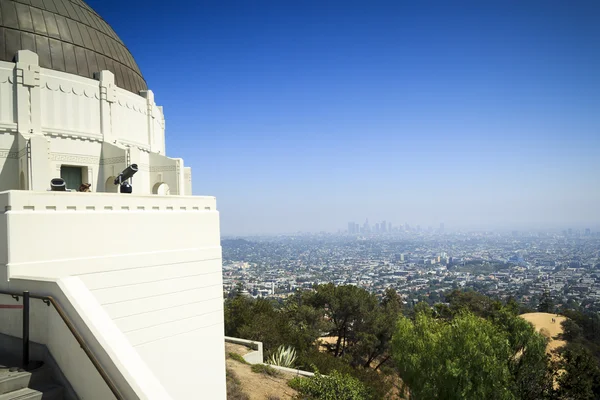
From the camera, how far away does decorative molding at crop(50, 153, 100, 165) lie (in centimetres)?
963

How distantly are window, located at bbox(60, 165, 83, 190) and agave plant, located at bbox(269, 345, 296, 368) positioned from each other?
32.5 ft

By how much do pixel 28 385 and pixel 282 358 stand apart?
13799 millimetres

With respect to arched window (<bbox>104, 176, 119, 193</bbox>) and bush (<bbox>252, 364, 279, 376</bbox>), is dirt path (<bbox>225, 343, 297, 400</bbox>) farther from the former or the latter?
arched window (<bbox>104, 176, 119, 193</bbox>)

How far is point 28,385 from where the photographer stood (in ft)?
12.2

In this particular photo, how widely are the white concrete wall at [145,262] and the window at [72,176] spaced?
12.2ft

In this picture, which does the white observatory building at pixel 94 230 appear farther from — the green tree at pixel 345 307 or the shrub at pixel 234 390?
the green tree at pixel 345 307

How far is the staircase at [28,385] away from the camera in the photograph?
11.6 ft

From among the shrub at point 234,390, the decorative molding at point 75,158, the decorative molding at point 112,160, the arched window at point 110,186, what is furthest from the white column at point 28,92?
the shrub at point 234,390

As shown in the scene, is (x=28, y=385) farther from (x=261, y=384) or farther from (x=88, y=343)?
(x=261, y=384)

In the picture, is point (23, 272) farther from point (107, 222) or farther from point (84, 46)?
point (84, 46)

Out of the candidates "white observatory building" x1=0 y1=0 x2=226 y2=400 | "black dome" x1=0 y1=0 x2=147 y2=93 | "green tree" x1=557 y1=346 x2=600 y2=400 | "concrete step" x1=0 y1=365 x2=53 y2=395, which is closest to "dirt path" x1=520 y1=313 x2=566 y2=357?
"green tree" x1=557 y1=346 x2=600 y2=400

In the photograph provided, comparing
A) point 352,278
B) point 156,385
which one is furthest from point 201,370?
point 352,278

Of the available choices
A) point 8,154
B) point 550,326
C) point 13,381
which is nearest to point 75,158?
point 8,154

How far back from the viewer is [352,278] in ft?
400
